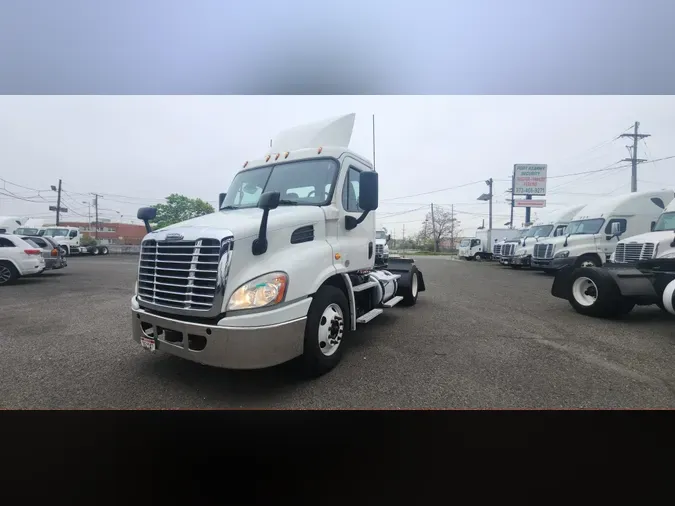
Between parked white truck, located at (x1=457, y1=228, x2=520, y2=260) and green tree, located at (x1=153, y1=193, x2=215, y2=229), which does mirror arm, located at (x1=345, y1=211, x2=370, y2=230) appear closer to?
green tree, located at (x1=153, y1=193, x2=215, y2=229)

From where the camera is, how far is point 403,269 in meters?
4.03

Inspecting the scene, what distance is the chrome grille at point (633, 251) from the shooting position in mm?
3300

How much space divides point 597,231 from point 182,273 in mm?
6552

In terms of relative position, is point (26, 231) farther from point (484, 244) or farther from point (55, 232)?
point (484, 244)

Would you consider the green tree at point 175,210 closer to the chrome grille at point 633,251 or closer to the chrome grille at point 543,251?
the chrome grille at point 633,251

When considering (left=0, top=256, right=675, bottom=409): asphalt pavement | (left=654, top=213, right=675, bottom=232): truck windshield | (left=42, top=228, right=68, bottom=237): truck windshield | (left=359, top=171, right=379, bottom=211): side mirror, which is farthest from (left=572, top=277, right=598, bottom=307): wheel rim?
(left=42, top=228, right=68, bottom=237): truck windshield

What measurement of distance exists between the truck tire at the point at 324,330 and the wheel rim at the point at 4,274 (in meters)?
2.23

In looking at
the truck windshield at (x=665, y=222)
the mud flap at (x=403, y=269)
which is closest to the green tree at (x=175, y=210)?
the mud flap at (x=403, y=269)

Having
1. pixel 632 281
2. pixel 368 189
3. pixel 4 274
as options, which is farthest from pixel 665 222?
pixel 4 274
